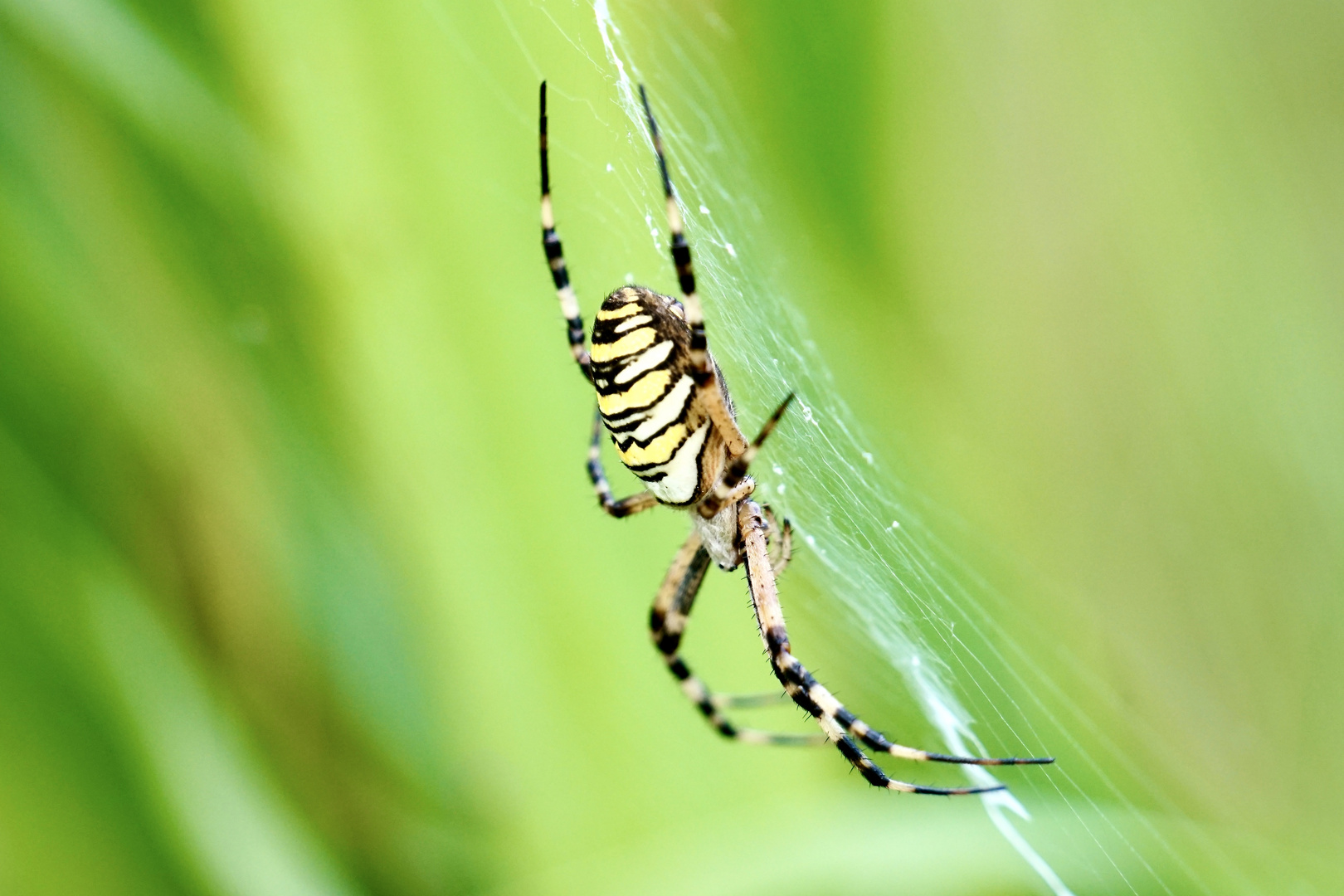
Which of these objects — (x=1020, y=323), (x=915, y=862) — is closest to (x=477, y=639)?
(x=915, y=862)

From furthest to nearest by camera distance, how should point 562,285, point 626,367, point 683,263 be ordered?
point 562,285 → point 626,367 → point 683,263

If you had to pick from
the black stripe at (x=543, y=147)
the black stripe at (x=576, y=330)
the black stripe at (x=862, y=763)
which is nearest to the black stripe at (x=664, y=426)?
the black stripe at (x=576, y=330)

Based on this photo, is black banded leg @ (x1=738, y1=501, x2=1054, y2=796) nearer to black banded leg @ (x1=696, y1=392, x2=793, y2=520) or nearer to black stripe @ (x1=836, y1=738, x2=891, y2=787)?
A: black stripe @ (x1=836, y1=738, x2=891, y2=787)

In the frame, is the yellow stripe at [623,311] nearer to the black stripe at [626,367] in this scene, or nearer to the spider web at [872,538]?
the black stripe at [626,367]

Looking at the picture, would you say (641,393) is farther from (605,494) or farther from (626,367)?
(605,494)

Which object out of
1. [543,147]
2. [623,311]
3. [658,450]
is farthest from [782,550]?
[543,147]

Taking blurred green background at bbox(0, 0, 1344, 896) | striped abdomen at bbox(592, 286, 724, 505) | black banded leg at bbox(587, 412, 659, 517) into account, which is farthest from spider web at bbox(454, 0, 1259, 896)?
black banded leg at bbox(587, 412, 659, 517)
